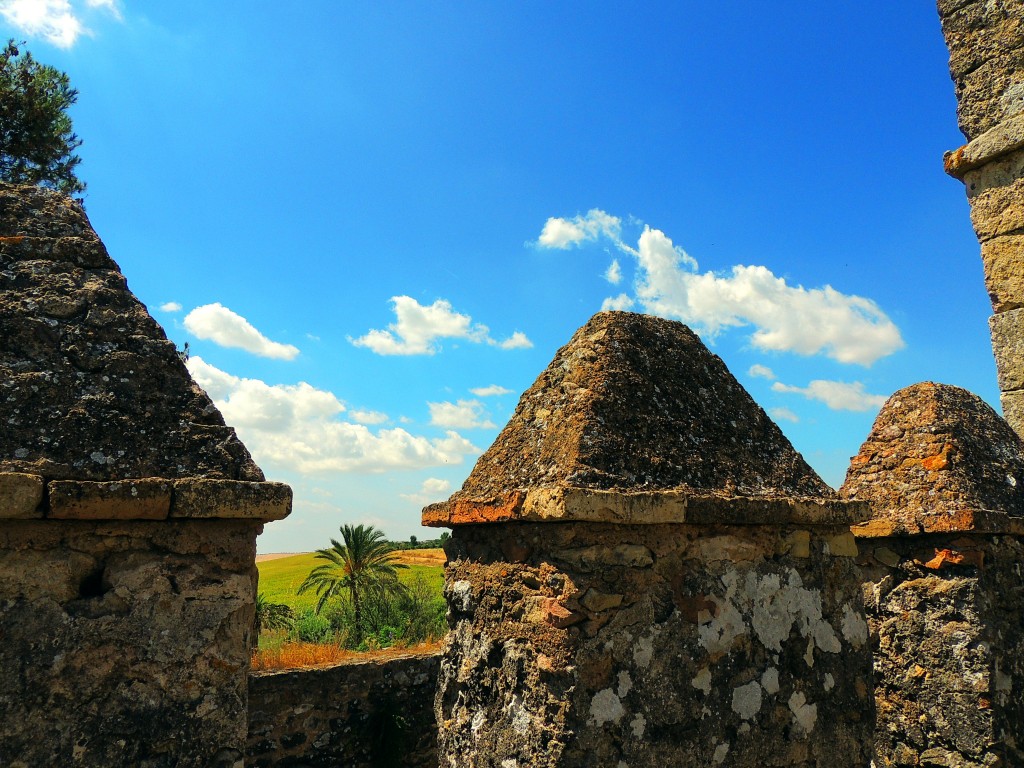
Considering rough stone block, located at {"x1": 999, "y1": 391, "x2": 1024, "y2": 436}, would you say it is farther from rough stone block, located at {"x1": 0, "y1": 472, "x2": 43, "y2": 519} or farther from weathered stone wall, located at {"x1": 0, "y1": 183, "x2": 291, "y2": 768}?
rough stone block, located at {"x1": 0, "y1": 472, "x2": 43, "y2": 519}

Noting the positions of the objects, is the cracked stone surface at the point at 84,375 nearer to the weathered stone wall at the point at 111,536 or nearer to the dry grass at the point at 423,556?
the weathered stone wall at the point at 111,536

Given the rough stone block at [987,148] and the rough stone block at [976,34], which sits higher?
the rough stone block at [976,34]

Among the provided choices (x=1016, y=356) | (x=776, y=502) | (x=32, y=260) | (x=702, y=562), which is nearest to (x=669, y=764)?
(x=702, y=562)

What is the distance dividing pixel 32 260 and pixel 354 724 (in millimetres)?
5935

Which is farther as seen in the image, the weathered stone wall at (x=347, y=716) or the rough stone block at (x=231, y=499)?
the weathered stone wall at (x=347, y=716)

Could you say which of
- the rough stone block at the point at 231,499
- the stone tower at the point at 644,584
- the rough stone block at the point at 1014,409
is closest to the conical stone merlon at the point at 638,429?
the stone tower at the point at 644,584

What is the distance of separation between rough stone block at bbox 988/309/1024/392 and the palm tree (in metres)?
18.0

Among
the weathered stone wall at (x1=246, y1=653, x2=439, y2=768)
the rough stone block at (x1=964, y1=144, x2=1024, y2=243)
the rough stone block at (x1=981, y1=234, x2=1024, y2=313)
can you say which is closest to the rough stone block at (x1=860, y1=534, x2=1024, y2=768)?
the rough stone block at (x1=981, y1=234, x2=1024, y2=313)

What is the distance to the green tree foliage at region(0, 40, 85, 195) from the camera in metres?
12.7

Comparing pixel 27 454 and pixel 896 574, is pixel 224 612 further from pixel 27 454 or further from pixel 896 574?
pixel 896 574

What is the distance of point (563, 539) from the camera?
265 cm

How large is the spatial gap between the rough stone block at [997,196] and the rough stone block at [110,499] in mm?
6928

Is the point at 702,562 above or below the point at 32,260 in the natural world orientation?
below

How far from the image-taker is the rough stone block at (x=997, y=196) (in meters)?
6.21
